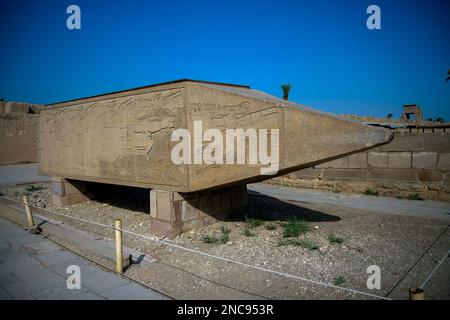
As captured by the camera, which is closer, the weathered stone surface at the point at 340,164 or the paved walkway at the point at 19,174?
the weathered stone surface at the point at 340,164

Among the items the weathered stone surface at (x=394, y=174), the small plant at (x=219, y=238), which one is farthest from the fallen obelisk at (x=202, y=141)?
the weathered stone surface at (x=394, y=174)

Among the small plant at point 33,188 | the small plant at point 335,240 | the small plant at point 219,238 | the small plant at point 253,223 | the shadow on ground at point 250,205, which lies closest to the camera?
the small plant at point 335,240

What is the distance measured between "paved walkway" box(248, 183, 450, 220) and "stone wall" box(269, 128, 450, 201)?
33cm

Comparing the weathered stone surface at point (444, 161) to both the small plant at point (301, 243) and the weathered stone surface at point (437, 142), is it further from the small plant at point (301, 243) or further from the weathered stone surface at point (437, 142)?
the small plant at point (301, 243)

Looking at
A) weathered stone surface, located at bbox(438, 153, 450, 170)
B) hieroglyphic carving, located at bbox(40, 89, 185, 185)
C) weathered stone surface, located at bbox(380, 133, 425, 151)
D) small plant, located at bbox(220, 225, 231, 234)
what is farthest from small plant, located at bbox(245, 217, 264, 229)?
weathered stone surface, located at bbox(438, 153, 450, 170)

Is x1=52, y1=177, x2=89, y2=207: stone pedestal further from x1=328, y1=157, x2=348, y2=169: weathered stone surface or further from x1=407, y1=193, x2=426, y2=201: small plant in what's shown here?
x1=407, y1=193, x2=426, y2=201: small plant

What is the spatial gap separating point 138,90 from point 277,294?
135 inches

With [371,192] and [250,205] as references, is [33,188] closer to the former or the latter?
[250,205]

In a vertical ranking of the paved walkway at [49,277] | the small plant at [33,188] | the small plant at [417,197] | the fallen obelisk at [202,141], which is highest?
the fallen obelisk at [202,141]

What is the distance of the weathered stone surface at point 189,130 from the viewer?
12.8 ft

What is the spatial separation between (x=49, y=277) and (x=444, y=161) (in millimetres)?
7373

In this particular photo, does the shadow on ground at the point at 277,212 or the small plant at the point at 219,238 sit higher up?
the shadow on ground at the point at 277,212

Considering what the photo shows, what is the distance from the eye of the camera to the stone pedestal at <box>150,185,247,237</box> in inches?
178

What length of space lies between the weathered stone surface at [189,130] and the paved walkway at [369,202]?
2989mm
